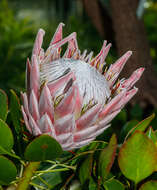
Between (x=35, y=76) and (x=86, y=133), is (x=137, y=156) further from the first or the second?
(x=35, y=76)

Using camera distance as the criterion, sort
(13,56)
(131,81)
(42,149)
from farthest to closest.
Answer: (13,56)
(131,81)
(42,149)

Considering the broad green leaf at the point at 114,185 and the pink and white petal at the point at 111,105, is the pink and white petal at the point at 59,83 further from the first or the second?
the broad green leaf at the point at 114,185

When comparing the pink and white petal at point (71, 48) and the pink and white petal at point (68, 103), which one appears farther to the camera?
the pink and white petal at point (71, 48)

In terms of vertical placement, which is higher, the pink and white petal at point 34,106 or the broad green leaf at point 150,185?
the pink and white petal at point 34,106

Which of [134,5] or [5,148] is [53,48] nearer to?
[5,148]

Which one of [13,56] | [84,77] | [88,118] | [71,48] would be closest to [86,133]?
[88,118]

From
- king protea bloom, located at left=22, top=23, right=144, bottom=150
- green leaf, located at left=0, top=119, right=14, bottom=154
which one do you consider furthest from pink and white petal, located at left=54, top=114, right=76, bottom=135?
green leaf, located at left=0, top=119, right=14, bottom=154

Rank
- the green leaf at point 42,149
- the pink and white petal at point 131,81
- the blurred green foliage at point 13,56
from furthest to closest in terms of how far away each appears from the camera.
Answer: the blurred green foliage at point 13,56 → the pink and white petal at point 131,81 → the green leaf at point 42,149

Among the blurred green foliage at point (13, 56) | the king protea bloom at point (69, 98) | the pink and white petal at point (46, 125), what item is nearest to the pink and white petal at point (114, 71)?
the king protea bloom at point (69, 98)
